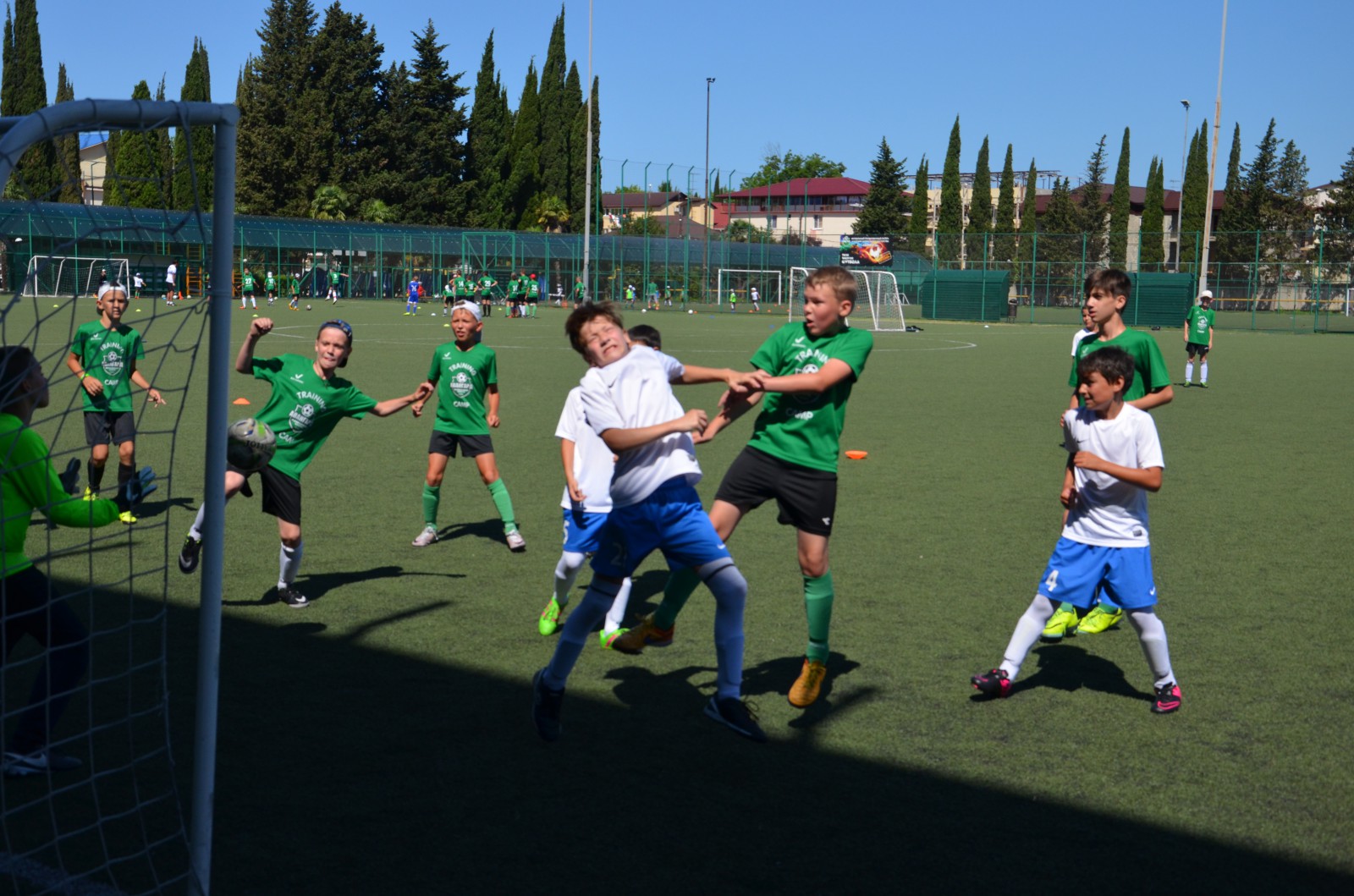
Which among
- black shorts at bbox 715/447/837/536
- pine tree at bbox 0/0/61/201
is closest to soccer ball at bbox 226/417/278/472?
black shorts at bbox 715/447/837/536

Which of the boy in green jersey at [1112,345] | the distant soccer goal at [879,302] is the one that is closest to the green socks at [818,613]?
the boy in green jersey at [1112,345]

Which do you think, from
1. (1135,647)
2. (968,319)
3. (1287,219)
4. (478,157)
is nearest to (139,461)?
(1135,647)

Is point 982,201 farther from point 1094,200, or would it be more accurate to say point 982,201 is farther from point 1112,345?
point 1112,345

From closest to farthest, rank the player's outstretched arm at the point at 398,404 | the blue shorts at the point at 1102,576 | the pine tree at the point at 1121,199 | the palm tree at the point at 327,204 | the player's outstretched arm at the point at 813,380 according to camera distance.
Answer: the player's outstretched arm at the point at 813,380 → the blue shorts at the point at 1102,576 → the player's outstretched arm at the point at 398,404 → the palm tree at the point at 327,204 → the pine tree at the point at 1121,199

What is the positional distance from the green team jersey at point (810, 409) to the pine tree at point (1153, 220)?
5063 cm

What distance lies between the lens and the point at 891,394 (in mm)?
18703

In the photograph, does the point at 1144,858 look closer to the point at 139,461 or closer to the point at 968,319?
the point at 139,461

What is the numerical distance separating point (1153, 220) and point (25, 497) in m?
82.1

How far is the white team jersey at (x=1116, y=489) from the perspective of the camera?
4934 millimetres

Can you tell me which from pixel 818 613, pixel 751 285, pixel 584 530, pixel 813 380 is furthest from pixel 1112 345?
pixel 751 285

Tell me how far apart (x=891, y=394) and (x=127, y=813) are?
1598 cm

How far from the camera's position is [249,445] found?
531 cm

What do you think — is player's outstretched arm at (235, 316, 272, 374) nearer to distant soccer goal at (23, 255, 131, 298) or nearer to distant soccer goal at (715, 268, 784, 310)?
distant soccer goal at (23, 255, 131, 298)

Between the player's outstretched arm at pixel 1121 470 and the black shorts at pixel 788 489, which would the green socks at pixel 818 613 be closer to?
the black shorts at pixel 788 489
